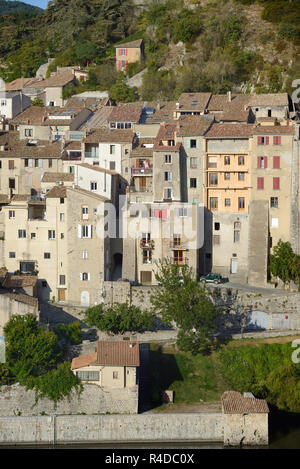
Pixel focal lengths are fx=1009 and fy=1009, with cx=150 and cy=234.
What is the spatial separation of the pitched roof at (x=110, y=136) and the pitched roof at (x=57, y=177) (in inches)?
119

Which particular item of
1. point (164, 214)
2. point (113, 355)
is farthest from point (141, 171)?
point (113, 355)

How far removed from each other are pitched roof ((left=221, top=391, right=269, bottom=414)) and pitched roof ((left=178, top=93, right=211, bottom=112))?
28.4m

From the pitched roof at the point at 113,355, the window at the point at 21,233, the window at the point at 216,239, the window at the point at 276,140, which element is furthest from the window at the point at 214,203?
the pitched roof at the point at 113,355

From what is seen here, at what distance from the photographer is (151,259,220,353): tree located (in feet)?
193

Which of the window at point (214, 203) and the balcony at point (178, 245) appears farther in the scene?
the window at point (214, 203)

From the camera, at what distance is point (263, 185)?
6494 cm

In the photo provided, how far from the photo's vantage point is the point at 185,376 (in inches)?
2239

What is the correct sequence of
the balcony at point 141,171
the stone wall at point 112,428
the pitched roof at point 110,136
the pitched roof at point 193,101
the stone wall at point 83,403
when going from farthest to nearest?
1. the pitched roof at point 193,101
2. the pitched roof at point 110,136
3. the balcony at point 141,171
4. the stone wall at point 83,403
5. the stone wall at point 112,428

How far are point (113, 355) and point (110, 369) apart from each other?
859mm

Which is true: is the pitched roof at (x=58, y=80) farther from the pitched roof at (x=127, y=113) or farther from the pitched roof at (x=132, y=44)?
the pitched roof at (x=127, y=113)

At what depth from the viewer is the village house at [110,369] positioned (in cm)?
5350

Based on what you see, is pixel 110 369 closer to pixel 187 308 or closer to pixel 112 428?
pixel 112 428

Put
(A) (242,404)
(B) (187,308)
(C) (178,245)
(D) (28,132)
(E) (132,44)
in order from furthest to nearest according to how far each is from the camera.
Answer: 1. (E) (132,44)
2. (D) (28,132)
3. (C) (178,245)
4. (B) (187,308)
5. (A) (242,404)

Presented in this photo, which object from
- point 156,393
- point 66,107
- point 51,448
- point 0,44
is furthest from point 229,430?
point 0,44
